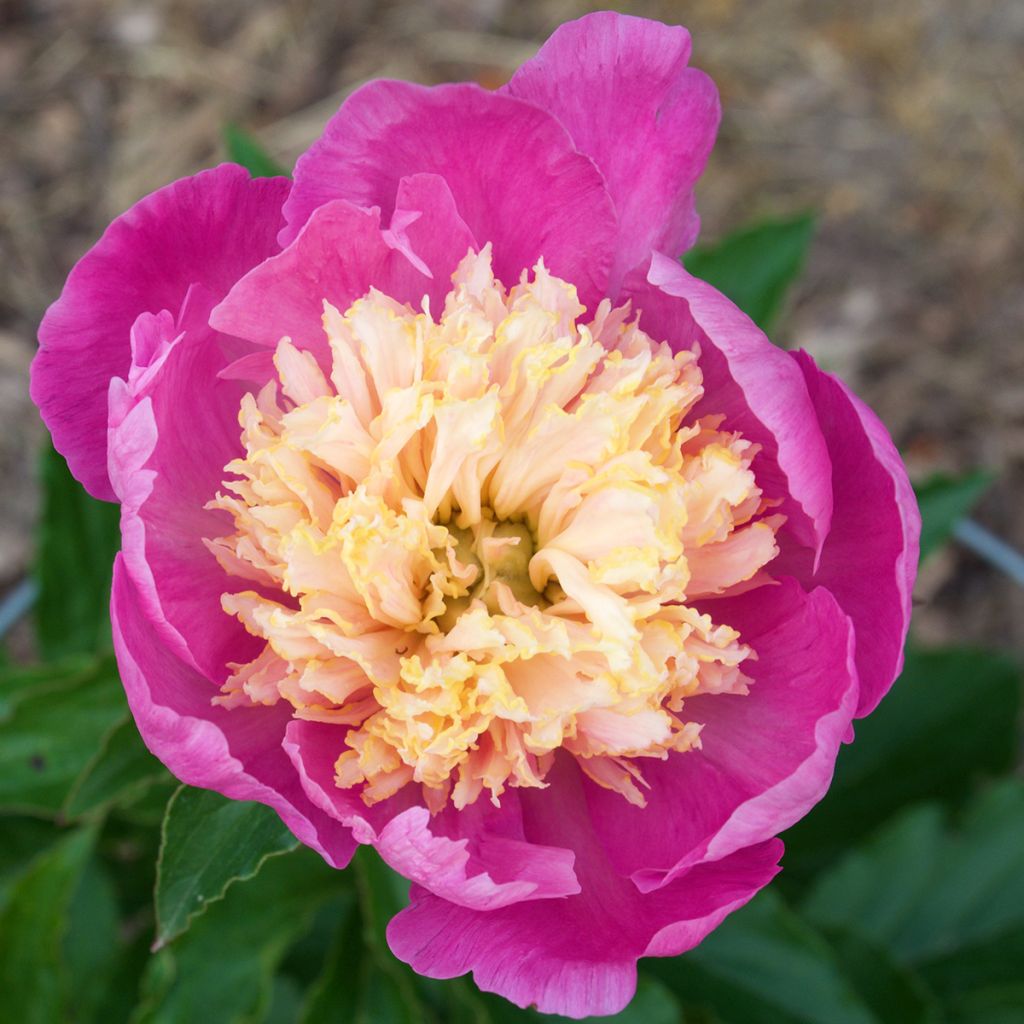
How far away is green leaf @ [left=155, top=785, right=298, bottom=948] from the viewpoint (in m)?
0.92

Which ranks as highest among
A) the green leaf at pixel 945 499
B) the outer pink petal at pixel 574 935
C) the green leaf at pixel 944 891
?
the outer pink petal at pixel 574 935

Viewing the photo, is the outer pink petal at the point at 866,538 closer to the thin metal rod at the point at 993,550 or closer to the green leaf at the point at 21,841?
the thin metal rod at the point at 993,550

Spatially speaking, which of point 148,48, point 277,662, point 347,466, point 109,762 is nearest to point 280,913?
point 109,762

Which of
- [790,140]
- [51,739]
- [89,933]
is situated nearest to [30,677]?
[51,739]

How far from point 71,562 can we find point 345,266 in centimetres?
86

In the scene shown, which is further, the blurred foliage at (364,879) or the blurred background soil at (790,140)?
the blurred background soil at (790,140)

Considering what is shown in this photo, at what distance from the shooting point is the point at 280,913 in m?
1.42

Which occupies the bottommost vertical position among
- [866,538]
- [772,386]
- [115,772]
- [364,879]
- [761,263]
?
[364,879]

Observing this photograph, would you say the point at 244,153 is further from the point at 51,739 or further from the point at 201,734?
the point at 201,734

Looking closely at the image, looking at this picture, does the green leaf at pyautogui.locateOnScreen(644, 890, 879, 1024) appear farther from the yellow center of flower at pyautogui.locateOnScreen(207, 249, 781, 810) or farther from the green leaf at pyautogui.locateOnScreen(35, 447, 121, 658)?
the green leaf at pyautogui.locateOnScreen(35, 447, 121, 658)

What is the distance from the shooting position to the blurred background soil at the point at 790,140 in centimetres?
265

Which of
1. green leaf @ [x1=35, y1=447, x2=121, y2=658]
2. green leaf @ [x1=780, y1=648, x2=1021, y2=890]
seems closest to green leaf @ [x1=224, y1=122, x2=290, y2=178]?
green leaf @ [x1=35, y1=447, x2=121, y2=658]

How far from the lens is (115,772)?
1061 millimetres

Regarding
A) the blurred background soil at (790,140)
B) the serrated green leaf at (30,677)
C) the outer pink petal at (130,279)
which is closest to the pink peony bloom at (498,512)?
the outer pink petal at (130,279)
